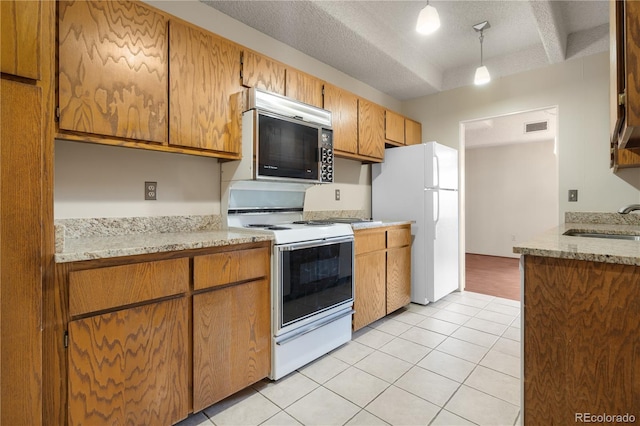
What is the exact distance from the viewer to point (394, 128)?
140 inches

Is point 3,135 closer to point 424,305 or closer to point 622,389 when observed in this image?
point 622,389

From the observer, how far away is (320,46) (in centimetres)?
279

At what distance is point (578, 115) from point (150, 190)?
12.3ft

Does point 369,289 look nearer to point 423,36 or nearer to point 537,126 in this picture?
point 423,36

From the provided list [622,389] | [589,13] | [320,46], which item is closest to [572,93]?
[589,13]

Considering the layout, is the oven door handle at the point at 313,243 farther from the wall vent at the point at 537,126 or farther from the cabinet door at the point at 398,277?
the wall vent at the point at 537,126

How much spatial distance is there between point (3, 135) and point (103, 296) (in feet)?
2.15

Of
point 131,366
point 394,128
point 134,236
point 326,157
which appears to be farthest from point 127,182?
point 394,128

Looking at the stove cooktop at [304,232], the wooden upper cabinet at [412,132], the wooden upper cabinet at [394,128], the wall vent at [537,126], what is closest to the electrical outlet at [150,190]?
the stove cooktop at [304,232]

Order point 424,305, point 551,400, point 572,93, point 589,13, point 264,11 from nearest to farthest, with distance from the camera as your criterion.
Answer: point 551,400 → point 264,11 → point 589,13 → point 572,93 → point 424,305

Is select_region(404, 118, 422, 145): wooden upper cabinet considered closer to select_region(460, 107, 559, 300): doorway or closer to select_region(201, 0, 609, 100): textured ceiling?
select_region(201, 0, 609, 100): textured ceiling

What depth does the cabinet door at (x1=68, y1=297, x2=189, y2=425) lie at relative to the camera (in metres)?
1.23

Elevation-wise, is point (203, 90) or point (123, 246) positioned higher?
point (203, 90)

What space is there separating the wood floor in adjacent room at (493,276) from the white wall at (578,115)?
123 centimetres
